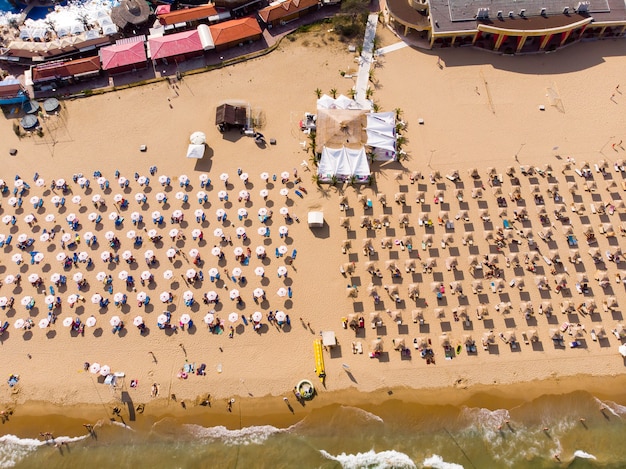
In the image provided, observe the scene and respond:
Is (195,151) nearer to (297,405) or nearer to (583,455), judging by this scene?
(297,405)

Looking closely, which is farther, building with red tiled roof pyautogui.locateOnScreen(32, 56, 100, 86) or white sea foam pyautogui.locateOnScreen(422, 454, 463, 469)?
building with red tiled roof pyautogui.locateOnScreen(32, 56, 100, 86)

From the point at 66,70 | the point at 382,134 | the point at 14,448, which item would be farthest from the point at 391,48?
the point at 14,448

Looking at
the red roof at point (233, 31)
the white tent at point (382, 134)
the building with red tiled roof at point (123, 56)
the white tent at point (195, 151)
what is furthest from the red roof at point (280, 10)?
the white tent at point (195, 151)

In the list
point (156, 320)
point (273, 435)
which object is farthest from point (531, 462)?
point (156, 320)

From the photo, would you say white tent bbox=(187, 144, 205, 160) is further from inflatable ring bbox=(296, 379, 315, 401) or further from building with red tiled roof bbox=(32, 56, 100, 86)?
inflatable ring bbox=(296, 379, 315, 401)

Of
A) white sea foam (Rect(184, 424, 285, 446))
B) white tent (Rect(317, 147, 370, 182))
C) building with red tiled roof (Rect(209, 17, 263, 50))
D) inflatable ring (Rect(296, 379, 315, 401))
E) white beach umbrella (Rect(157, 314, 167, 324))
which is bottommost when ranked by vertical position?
white sea foam (Rect(184, 424, 285, 446))

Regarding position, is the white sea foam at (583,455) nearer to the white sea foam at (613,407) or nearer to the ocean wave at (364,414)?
the white sea foam at (613,407)

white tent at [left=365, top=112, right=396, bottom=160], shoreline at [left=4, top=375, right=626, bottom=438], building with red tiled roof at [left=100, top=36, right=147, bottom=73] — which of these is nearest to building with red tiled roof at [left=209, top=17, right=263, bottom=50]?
building with red tiled roof at [left=100, top=36, right=147, bottom=73]
